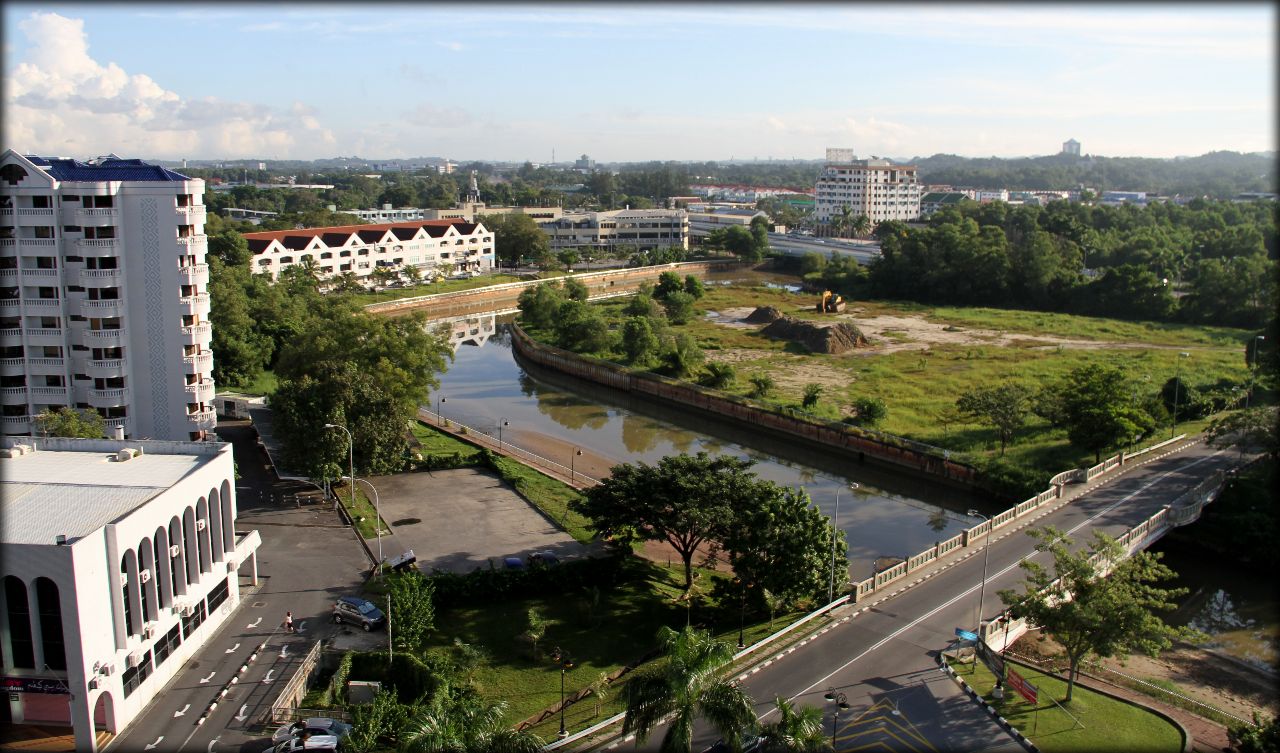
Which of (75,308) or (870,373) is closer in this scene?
(75,308)

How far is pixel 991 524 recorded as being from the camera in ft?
73.6

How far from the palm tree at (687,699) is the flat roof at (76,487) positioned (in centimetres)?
867

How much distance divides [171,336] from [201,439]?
286 centimetres

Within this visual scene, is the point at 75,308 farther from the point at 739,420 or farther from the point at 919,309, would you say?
the point at 919,309

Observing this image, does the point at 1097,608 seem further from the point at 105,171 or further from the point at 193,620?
the point at 105,171

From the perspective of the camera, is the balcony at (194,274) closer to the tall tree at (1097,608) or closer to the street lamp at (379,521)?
the street lamp at (379,521)

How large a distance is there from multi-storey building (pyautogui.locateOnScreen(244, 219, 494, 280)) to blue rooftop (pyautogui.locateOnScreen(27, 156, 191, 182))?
94.2ft

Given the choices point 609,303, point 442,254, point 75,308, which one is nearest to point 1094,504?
point 75,308

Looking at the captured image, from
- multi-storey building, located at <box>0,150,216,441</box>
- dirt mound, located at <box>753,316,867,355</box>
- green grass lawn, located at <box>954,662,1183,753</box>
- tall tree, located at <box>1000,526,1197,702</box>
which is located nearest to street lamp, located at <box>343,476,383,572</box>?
multi-storey building, located at <box>0,150,216,441</box>

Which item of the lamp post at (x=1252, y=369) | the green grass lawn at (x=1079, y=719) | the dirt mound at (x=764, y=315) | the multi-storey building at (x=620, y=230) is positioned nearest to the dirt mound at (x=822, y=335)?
the dirt mound at (x=764, y=315)

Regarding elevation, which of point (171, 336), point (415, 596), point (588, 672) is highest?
point (171, 336)

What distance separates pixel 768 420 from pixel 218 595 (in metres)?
21.5

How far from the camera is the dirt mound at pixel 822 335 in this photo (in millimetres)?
46906

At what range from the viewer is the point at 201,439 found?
25.5 metres
